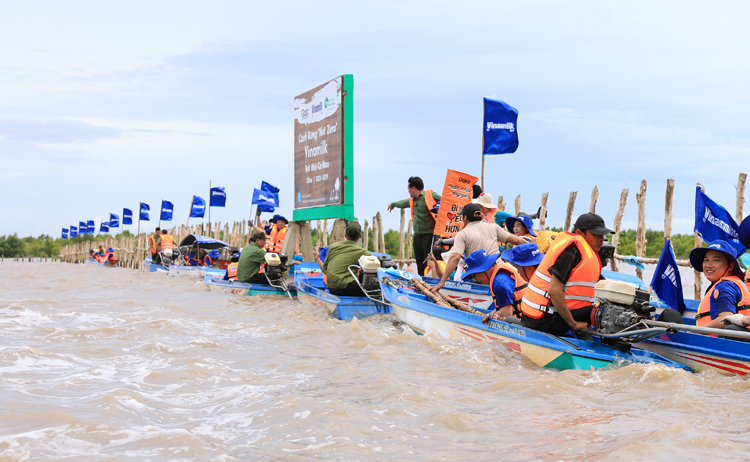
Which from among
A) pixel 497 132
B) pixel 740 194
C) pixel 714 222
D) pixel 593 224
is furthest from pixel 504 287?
pixel 740 194

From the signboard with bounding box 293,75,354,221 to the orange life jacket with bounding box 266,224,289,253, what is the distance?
2.81 m

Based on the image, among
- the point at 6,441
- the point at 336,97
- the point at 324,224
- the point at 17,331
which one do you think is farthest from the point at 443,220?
the point at 324,224

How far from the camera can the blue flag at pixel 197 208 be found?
1119 inches

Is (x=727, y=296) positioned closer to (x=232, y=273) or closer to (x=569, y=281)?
(x=569, y=281)

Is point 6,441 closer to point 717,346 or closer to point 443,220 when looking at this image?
point 717,346

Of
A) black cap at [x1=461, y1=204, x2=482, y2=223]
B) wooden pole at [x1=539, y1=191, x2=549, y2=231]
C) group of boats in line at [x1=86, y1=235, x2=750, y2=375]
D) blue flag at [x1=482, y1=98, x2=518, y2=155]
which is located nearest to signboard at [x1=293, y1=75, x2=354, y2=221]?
blue flag at [x1=482, y1=98, x2=518, y2=155]

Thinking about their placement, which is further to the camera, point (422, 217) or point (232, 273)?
point (232, 273)

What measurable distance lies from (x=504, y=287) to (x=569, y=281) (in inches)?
45.5

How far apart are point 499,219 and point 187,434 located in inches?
316

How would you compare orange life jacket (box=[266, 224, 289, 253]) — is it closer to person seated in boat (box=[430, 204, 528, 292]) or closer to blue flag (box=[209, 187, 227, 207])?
person seated in boat (box=[430, 204, 528, 292])

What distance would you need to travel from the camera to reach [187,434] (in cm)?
388

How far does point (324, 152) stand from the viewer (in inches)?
479

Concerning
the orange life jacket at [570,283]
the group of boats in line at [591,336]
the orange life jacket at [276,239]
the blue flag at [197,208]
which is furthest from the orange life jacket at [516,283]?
the blue flag at [197,208]

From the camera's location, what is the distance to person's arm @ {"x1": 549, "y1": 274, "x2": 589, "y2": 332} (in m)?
5.30
